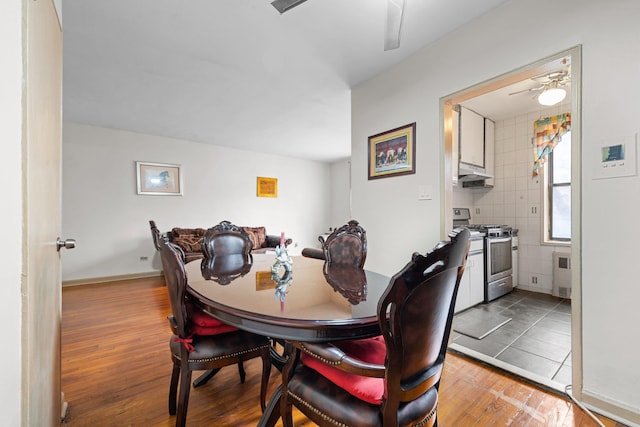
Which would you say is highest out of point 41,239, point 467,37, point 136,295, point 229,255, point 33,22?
point 467,37

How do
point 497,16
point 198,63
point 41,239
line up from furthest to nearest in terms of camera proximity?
point 198,63 → point 497,16 → point 41,239

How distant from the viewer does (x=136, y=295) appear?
372 cm

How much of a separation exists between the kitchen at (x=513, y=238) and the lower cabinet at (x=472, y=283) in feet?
0.04

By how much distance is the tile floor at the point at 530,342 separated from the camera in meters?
1.88

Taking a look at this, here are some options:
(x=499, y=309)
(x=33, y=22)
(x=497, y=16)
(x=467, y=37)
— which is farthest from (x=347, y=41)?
(x=499, y=309)

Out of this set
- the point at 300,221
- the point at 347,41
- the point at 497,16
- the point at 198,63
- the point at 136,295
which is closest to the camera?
the point at 497,16

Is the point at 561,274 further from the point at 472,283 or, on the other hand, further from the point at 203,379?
the point at 203,379

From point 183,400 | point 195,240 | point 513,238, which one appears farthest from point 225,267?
point 513,238

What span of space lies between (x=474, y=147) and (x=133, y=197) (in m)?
5.49

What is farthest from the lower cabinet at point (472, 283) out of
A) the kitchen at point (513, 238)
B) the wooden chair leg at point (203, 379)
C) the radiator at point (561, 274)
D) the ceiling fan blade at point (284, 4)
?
the ceiling fan blade at point (284, 4)

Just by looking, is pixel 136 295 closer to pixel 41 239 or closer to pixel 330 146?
pixel 41 239

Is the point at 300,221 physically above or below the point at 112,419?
above

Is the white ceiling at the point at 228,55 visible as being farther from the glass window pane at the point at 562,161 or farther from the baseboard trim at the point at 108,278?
the glass window pane at the point at 562,161

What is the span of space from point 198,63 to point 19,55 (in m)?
2.29
